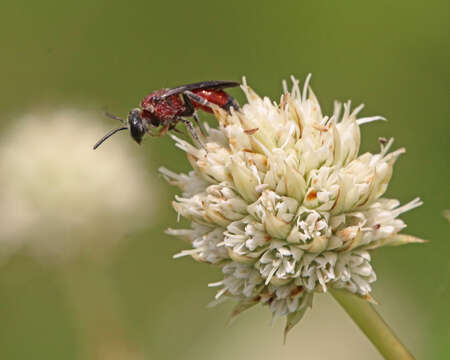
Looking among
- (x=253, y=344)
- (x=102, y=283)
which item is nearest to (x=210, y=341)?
(x=253, y=344)

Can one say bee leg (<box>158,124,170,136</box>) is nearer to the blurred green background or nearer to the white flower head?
the white flower head

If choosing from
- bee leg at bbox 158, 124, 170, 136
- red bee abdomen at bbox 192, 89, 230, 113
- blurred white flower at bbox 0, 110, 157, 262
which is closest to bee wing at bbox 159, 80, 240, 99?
red bee abdomen at bbox 192, 89, 230, 113

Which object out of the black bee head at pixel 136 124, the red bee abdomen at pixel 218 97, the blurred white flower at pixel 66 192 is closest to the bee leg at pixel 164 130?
the black bee head at pixel 136 124

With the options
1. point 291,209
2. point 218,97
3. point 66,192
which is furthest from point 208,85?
point 66,192

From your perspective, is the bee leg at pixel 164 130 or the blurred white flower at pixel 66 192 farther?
the blurred white flower at pixel 66 192

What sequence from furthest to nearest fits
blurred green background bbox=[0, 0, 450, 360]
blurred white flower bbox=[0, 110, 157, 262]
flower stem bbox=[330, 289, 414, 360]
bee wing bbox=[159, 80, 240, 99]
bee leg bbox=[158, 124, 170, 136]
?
blurred white flower bbox=[0, 110, 157, 262], blurred green background bbox=[0, 0, 450, 360], bee leg bbox=[158, 124, 170, 136], bee wing bbox=[159, 80, 240, 99], flower stem bbox=[330, 289, 414, 360]

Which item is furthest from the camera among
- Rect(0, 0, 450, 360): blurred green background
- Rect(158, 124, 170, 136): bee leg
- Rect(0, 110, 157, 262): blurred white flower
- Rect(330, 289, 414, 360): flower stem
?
Rect(0, 110, 157, 262): blurred white flower

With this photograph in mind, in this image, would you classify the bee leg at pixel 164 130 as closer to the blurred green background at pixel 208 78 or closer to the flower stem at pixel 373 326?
the flower stem at pixel 373 326
